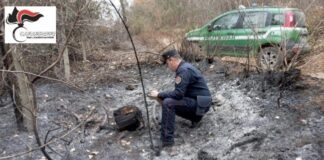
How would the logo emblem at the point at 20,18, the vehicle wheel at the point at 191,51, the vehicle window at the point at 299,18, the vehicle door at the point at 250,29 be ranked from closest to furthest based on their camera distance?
1. the logo emblem at the point at 20,18
2. the vehicle window at the point at 299,18
3. the vehicle door at the point at 250,29
4. the vehicle wheel at the point at 191,51

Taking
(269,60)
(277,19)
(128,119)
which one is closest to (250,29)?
(277,19)

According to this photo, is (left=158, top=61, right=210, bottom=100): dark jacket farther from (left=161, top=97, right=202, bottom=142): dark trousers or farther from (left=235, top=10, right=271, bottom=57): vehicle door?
(left=235, top=10, right=271, bottom=57): vehicle door

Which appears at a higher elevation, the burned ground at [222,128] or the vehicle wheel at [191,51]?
the vehicle wheel at [191,51]

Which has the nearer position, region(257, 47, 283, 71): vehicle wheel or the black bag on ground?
the black bag on ground

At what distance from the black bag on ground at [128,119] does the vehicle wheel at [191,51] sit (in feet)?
12.7

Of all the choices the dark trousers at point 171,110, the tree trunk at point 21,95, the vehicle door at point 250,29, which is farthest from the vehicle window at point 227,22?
the tree trunk at point 21,95

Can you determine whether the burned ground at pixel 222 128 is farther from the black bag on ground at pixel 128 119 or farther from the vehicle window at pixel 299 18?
the vehicle window at pixel 299 18

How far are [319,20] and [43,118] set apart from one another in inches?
206

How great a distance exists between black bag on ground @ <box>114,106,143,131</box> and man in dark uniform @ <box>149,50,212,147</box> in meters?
0.60

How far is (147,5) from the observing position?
2070 centimetres

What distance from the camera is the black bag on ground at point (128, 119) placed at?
6.42 metres

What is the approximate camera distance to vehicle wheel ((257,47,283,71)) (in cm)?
712

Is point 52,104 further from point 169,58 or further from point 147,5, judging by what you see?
point 147,5

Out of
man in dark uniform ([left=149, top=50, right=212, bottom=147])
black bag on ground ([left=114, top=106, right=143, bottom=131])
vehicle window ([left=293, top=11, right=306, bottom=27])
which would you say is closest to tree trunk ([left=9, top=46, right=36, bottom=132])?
black bag on ground ([left=114, top=106, right=143, bottom=131])
